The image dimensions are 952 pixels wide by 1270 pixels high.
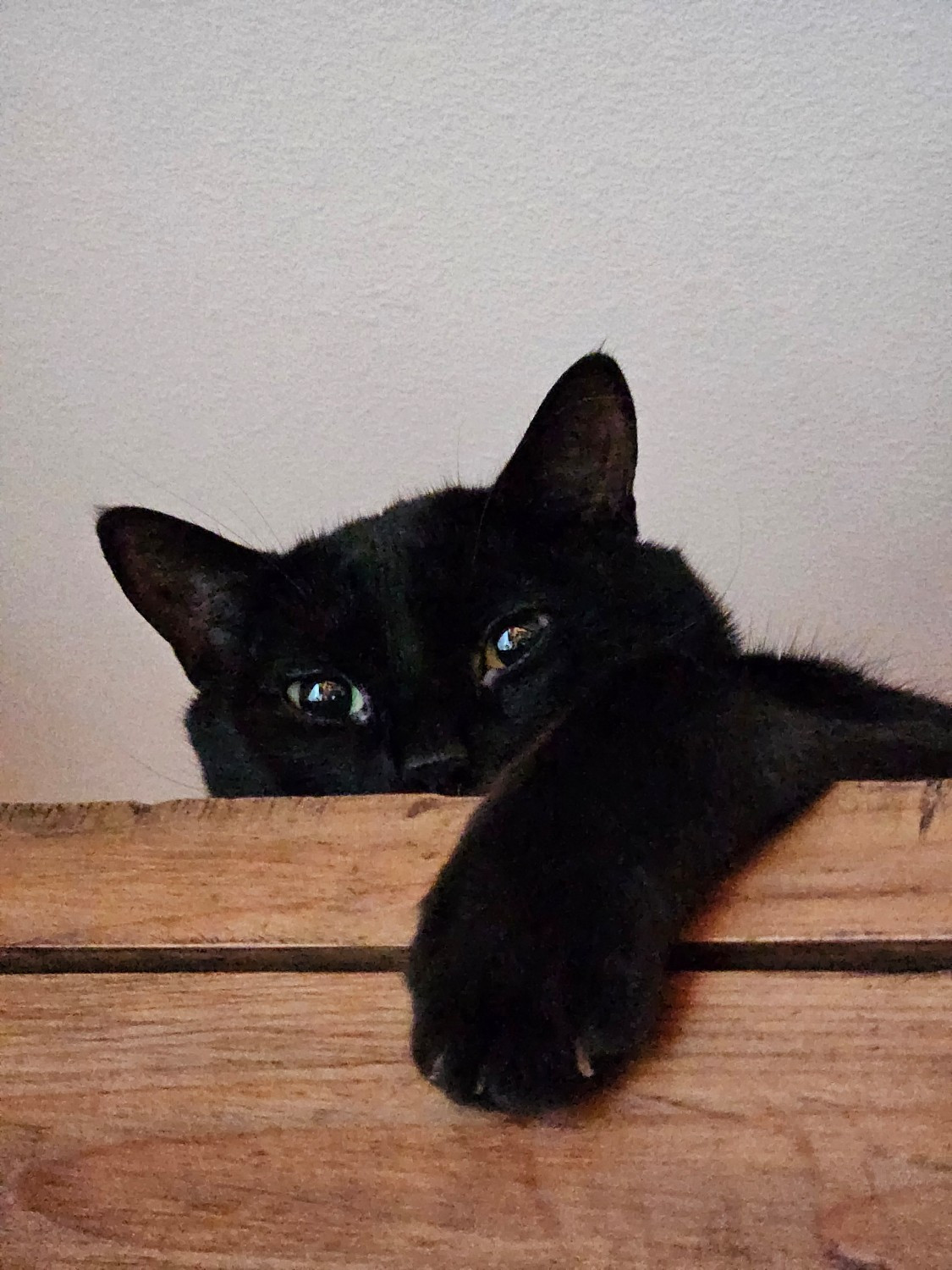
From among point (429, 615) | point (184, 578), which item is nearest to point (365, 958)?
point (429, 615)

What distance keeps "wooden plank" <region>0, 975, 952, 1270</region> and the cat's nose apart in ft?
0.81

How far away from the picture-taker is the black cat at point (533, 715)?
43 cm

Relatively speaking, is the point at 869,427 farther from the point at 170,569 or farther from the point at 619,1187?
the point at 619,1187

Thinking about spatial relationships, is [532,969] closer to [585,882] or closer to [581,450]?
[585,882]

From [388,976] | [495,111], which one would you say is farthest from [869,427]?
[388,976]

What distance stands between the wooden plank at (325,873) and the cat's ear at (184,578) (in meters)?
0.39

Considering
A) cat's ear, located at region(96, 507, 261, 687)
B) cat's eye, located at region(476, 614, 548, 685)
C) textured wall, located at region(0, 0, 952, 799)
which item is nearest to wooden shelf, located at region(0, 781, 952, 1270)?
cat's eye, located at region(476, 614, 548, 685)

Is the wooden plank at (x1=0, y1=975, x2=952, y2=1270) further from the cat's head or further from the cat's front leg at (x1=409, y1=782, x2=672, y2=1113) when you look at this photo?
the cat's head

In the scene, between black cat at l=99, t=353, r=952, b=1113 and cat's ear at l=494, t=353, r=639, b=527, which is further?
cat's ear at l=494, t=353, r=639, b=527

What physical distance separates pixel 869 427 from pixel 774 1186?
0.95m

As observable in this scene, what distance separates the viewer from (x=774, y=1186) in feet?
1.31

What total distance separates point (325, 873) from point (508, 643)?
1.18ft

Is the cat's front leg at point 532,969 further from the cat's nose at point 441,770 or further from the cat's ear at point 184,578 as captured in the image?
the cat's ear at point 184,578

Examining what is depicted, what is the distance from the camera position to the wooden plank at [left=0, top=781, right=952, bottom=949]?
448 mm
